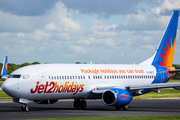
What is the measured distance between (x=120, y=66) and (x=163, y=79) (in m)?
6.89

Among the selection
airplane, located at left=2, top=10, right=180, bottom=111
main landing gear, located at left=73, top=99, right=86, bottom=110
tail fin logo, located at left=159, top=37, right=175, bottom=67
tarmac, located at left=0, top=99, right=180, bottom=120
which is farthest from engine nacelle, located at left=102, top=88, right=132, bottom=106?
tail fin logo, located at left=159, top=37, right=175, bottom=67

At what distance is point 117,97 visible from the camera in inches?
1363

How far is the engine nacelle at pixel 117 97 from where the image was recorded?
34.7m

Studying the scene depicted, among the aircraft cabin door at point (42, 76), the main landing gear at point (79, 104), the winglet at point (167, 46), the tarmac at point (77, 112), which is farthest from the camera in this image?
the winglet at point (167, 46)

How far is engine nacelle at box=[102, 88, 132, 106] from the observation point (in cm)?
3469

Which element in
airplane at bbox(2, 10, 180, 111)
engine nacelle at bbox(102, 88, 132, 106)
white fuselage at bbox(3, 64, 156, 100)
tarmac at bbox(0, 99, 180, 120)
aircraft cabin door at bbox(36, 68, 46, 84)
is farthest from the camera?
engine nacelle at bbox(102, 88, 132, 106)

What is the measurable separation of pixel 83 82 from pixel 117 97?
4.26 m

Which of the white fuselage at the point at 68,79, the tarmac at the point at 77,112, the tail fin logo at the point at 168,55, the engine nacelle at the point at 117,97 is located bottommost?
the tarmac at the point at 77,112

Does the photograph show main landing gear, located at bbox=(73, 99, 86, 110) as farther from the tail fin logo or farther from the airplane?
the tail fin logo

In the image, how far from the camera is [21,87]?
31.8m

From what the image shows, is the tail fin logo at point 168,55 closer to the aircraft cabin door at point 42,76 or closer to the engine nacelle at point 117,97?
the engine nacelle at point 117,97

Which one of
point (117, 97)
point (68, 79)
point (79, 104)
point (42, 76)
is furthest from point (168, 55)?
point (42, 76)

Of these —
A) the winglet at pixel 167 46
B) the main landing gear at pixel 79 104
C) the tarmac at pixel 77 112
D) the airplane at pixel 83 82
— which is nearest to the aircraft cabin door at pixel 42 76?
the airplane at pixel 83 82

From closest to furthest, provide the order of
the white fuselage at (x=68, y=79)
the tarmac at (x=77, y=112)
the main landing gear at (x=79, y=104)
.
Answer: the tarmac at (x=77, y=112), the white fuselage at (x=68, y=79), the main landing gear at (x=79, y=104)
